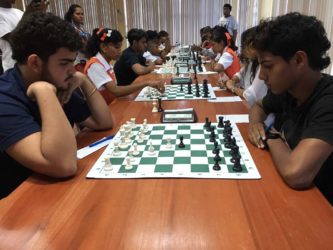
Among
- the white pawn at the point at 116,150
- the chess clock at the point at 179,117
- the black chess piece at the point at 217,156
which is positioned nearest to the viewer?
the black chess piece at the point at 217,156

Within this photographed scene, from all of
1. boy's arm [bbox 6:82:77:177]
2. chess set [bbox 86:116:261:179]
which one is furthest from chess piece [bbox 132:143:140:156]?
boy's arm [bbox 6:82:77:177]

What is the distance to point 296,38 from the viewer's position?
1093 mm

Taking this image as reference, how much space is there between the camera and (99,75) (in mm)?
2416

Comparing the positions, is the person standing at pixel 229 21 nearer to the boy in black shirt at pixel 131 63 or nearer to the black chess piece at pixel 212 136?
the boy in black shirt at pixel 131 63

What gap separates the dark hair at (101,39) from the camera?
2.57 m

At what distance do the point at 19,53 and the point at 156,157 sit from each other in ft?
2.34

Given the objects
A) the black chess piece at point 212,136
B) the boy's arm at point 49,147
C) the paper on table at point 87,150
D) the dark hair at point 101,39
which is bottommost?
the paper on table at point 87,150

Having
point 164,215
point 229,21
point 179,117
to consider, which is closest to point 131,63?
point 179,117

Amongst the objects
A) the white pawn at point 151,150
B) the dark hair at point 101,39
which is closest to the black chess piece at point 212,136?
the white pawn at point 151,150

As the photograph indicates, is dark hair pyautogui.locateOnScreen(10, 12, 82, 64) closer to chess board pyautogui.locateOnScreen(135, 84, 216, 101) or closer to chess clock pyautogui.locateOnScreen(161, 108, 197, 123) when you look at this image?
chess clock pyautogui.locateOnScreen(161, 108, 197, 123)

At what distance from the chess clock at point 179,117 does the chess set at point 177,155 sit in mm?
113

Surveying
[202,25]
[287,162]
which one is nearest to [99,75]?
[287,162]

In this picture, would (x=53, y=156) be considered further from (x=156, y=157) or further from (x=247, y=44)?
(x=247, y=44)

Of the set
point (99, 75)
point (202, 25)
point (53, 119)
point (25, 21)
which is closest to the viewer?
→ point (53, 119)
